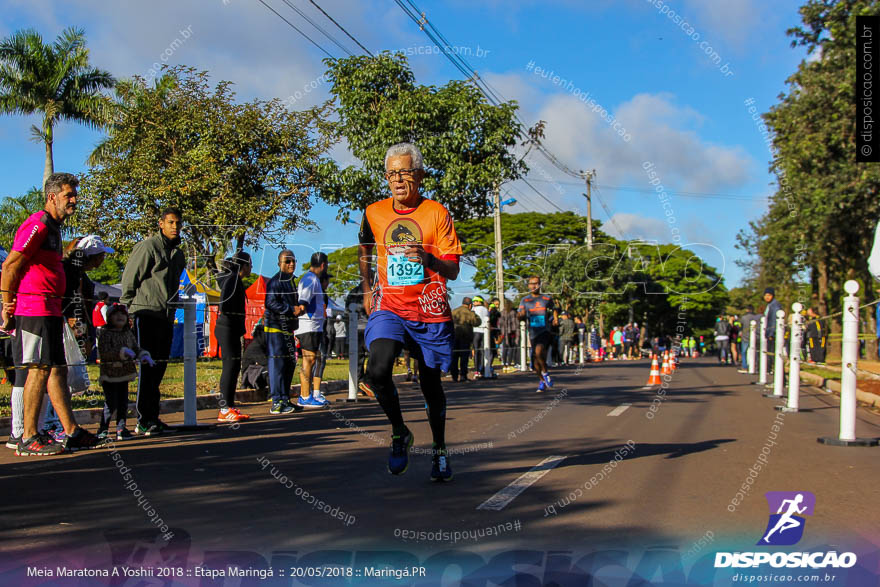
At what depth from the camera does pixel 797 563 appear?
3.56m

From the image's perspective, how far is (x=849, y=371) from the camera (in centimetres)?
721

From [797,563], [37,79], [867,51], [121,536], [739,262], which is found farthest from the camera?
[739,262]

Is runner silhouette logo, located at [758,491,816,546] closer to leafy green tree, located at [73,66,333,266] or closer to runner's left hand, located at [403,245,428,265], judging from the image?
runner's left hand, located at [403,245,428,265]

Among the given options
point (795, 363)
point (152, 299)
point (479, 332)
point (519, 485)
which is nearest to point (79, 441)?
point (152, 299)

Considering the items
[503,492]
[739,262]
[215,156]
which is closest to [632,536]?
[503,492]

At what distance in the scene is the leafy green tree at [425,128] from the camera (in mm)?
15531

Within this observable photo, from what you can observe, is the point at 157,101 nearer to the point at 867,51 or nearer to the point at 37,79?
the point at 37,79

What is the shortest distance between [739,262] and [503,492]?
45.8 metres

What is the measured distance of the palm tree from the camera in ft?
90.0

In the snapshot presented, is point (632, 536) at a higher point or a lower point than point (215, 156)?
lower

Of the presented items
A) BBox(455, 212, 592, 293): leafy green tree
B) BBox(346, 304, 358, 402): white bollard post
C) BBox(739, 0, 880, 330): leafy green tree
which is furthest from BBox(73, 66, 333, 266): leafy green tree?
BBox(455, 212, 592, 293): leafy green tree

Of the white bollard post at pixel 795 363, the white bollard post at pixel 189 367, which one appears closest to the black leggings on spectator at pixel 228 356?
the white bollard post at pixel 189 367

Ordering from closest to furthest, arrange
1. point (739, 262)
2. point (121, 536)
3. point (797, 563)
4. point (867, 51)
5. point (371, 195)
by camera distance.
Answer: point (797, 563), point (121, 536), point (371, 195), point (867, 51), point (739, 262)

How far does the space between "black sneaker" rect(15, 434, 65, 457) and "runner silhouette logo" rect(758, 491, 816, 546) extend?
16.7 ft
